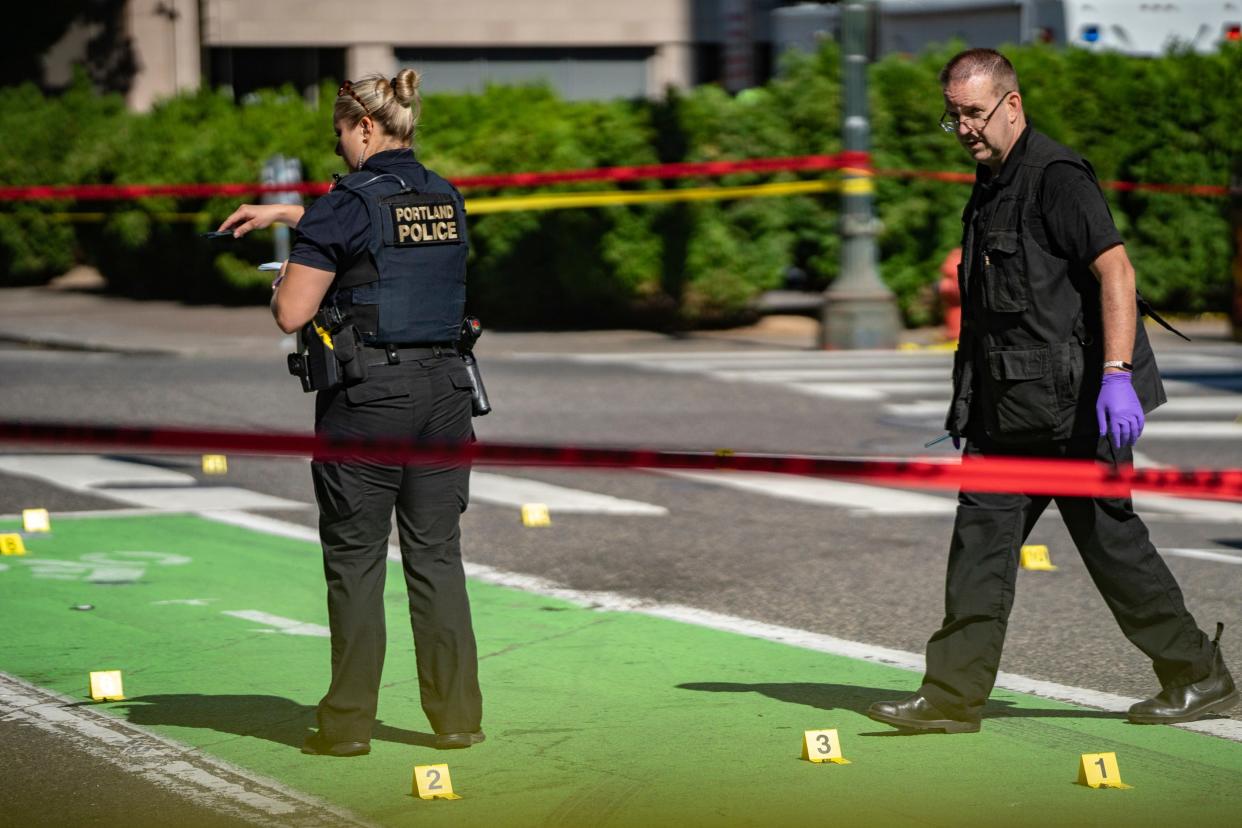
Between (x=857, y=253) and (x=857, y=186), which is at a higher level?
(x=857, y=186)

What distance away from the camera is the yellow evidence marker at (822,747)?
17.5ft

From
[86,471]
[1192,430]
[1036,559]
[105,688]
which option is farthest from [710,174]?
[105,688]

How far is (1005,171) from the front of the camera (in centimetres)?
553

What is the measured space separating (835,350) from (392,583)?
9706 millimetres

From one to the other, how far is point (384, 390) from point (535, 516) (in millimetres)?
4017

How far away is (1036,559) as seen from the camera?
324 inches

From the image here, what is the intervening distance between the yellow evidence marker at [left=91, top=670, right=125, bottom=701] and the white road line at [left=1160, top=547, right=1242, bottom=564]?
4.48m

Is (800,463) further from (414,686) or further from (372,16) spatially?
(372,16)

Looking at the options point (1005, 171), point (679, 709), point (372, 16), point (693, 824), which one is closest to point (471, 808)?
point (693, 824)

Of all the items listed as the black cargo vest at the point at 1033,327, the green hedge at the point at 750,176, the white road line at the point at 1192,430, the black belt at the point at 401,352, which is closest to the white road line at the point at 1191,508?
the white road line at the point at 1192,430

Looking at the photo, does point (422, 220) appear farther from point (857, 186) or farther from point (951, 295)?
point (857, 186)

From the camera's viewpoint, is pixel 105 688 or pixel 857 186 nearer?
pixel 105 688

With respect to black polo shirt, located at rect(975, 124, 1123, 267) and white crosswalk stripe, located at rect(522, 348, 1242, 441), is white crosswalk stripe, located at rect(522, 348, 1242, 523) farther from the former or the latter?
black polo shirt, located at rect(975, 124, 1123, 267)

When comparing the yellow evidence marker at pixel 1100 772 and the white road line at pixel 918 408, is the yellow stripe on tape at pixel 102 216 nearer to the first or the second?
the white road line at pixel 918 408
